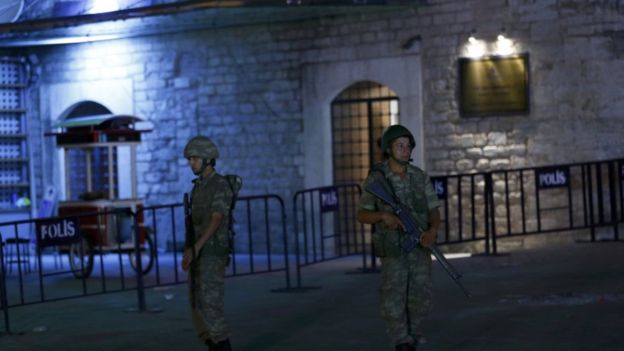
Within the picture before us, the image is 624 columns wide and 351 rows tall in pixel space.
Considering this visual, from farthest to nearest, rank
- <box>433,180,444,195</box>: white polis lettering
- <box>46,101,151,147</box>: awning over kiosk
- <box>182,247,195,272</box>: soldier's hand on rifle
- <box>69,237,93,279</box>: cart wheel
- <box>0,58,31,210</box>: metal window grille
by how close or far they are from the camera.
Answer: <box>0,58,31,210</box>: metal window grille, <box>46,101,151,147</box>: awning over kiosk, <box>69,237,93,279</box>: cart wheel, <box>433,180,444,195</box>: white polis lettering, <box>182,247,195,272</box>: soldier's hand on rifle

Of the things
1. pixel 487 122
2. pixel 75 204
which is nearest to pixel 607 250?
pixel 487 122

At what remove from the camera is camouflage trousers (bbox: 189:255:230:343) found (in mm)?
10859

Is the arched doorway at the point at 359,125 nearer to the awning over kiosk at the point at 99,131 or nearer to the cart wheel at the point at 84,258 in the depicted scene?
the awning over kiosk at the point at 99,131

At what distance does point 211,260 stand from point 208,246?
0.11m

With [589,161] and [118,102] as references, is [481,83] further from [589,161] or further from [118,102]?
[118,102]

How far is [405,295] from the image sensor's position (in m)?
9.84

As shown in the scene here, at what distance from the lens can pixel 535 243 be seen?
20.9 metres

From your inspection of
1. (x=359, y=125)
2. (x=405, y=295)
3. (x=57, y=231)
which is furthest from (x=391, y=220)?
(x=359, y=125)

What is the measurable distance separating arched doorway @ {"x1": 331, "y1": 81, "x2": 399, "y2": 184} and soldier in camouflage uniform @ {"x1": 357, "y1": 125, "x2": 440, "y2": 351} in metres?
12.6

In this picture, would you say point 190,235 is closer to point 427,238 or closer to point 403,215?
point 403,215

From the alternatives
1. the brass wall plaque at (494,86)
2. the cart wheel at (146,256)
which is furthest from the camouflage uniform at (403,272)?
the brass wall plaque at (494,86)

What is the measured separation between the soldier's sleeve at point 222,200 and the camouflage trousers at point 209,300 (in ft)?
1.23

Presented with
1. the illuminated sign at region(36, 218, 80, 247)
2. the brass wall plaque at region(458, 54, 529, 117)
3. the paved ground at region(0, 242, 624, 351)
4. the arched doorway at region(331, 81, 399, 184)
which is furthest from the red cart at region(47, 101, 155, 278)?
the brass wall plaque at region(458, 54, 529, 117)

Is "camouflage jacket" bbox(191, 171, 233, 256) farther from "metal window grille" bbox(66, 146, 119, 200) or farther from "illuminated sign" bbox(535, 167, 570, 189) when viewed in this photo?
"metal window grille" bbox(66, 146, 119, 200)
